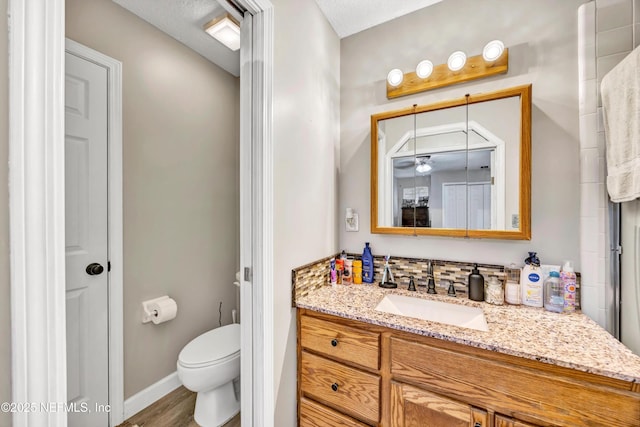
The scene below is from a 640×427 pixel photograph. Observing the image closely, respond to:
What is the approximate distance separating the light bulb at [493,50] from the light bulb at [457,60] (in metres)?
0.09

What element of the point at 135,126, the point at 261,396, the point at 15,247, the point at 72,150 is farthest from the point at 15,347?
the point at 135,126

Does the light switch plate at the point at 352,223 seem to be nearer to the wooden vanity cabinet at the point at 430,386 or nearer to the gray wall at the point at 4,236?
the wooden vanity cabinet at the point at 430,386

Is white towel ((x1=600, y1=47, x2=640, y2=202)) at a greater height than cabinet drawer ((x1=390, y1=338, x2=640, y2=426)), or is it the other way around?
white towel ((x1=600, y1=47, x2=640, y2=202))

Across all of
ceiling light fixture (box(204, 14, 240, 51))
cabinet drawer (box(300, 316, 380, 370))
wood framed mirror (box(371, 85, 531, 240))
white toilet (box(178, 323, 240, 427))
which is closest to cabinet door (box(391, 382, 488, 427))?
cabinet drawer (box(300, 316, 380, 370))

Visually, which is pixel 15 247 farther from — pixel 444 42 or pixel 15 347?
pixel 444 42

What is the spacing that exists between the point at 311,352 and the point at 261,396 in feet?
0.94

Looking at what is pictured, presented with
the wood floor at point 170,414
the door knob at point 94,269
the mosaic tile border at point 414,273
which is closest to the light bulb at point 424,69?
the mosaic tile border at point 414,273

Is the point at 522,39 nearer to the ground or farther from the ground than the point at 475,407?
farther from the ground

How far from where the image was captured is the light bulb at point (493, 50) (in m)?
1.30

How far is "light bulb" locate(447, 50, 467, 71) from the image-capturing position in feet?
4.50

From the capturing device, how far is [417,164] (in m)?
1.52

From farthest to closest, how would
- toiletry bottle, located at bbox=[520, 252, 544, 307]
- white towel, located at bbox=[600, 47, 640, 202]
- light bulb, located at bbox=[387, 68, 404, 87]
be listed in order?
light bulb, located at bbox=[387, 68, 404, 87]
toiletry bottle, located at bbox=[520, 252, 544, 307]
white towel, located at bbox=[600, 47, 640, 202]

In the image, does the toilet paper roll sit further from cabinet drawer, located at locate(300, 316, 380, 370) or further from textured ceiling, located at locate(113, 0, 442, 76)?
textured ceiling, located at locate(113, 0, 442, 76)

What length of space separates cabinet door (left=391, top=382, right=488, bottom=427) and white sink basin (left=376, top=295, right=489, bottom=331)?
0.33 m
